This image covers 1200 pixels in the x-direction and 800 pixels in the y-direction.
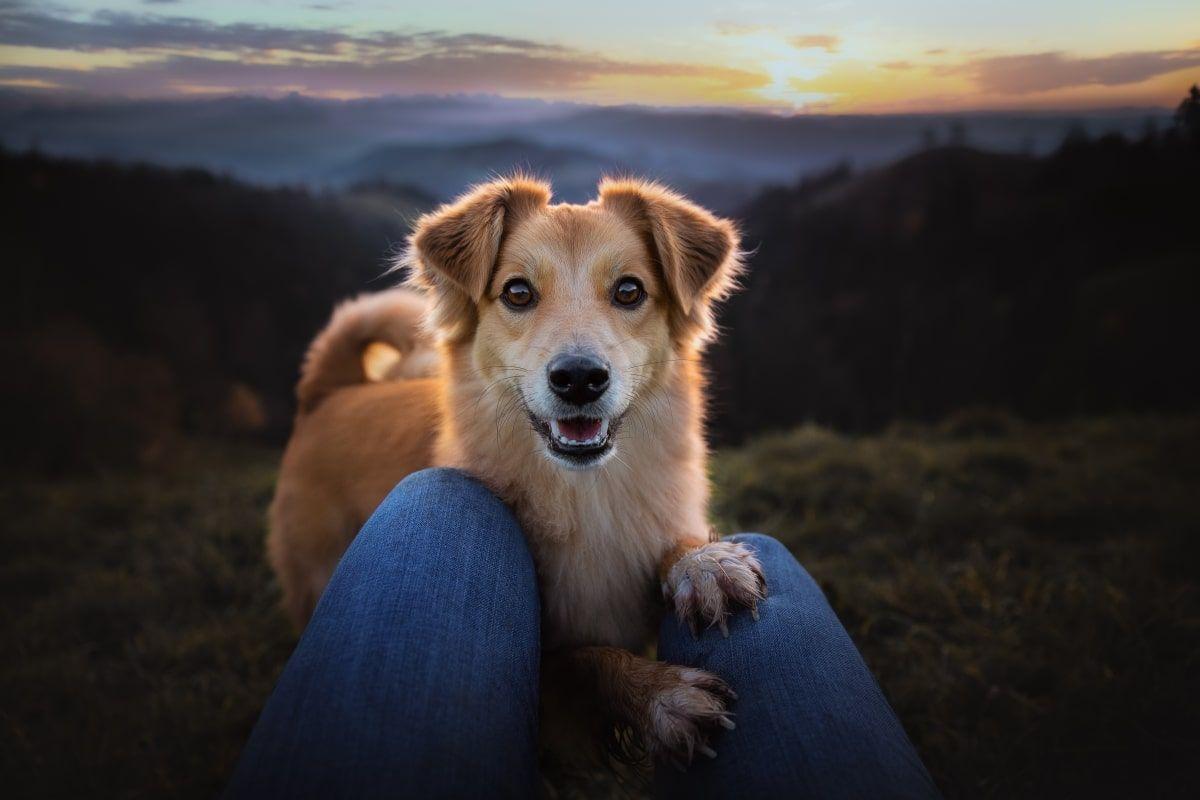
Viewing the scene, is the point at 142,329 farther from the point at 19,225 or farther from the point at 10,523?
the point at 10,523

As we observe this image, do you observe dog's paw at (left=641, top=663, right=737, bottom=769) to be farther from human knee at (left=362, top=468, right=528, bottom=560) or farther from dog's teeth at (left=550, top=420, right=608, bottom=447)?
dog's teeth at (left=550, top=420, right=608, bottom=447)

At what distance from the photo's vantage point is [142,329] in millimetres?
6109

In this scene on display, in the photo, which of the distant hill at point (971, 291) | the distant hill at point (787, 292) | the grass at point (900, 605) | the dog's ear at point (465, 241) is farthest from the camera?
the distant hill at point (787, 292)

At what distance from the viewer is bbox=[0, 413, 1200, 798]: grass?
2.32 m

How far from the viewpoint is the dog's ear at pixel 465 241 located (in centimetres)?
243

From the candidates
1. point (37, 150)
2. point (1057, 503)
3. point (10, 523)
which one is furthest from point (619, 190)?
point (37, 150)

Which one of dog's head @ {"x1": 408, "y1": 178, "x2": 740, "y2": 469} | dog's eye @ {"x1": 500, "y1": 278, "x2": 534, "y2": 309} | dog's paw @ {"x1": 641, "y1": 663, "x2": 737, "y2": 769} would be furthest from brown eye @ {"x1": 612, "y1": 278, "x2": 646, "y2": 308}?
dog's paw @ {"x1": 641, "y1": 663, "x2": 737, "y2": 769}

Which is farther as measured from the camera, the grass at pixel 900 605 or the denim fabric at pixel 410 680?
the grass at pixel 900 605

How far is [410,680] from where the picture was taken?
1.33 meters

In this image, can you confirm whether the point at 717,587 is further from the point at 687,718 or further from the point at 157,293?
the point at 157,293

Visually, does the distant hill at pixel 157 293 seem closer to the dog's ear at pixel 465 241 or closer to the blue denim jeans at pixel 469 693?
the dog's ear at pixel 465 241

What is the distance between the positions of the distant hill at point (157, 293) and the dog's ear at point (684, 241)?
2.55 meters

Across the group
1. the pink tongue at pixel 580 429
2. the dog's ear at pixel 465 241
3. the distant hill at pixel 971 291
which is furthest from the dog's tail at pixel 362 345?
the distant hill at pixel 971 291

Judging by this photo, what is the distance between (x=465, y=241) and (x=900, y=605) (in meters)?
2.51
